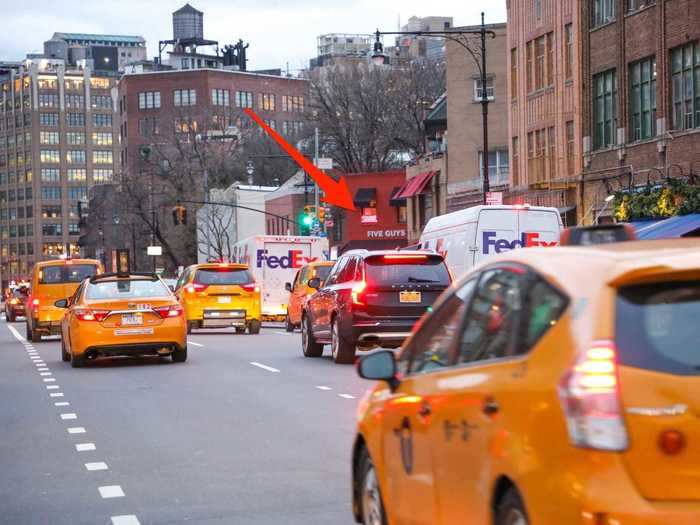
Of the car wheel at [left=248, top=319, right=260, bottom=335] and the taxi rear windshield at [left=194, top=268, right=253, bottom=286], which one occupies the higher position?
the taxi rear windshield at [left=194, top=268, right=253, bottom=286]

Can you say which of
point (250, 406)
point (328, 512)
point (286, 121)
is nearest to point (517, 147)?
point (250, 406)

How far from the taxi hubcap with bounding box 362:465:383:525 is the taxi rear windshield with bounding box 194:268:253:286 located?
29968 millimetres

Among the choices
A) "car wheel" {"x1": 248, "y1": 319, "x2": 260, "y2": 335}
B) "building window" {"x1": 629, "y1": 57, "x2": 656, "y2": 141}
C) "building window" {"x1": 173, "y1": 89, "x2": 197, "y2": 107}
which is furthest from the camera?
"building window" {"x1": 173, "y1": 89, "x2": 197, "y2": 107}

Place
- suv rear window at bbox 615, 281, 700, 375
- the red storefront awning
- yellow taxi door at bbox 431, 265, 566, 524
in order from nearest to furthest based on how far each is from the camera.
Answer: suv rear window at bbox 615, 281, 700, 375
yellow taxi door at bbox 431, 265, 566, 524
the red storefront awning

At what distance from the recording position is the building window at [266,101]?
171 m

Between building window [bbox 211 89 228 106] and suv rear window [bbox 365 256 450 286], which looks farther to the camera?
building window [bbox 211 89 228 106]

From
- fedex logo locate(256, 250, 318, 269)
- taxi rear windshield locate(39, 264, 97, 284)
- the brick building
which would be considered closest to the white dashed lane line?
taxi rear windshield locate(39, 264, 97, 284)

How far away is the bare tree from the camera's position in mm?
88812

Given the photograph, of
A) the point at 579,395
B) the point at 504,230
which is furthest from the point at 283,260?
the point at 579,395

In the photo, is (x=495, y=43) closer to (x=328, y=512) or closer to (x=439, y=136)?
(x=439, y=136)

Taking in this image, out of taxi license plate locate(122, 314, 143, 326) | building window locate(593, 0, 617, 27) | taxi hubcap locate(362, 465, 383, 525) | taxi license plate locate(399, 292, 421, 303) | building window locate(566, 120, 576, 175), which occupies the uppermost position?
building window locate(593, 0, 617, 27)

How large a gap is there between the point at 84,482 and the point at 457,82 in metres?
56.8

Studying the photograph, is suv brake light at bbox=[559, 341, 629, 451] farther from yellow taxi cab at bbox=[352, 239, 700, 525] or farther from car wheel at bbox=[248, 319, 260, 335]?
car wheel at bbox=[248, 319, 260, 335]

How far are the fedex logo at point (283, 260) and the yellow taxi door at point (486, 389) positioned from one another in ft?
143
